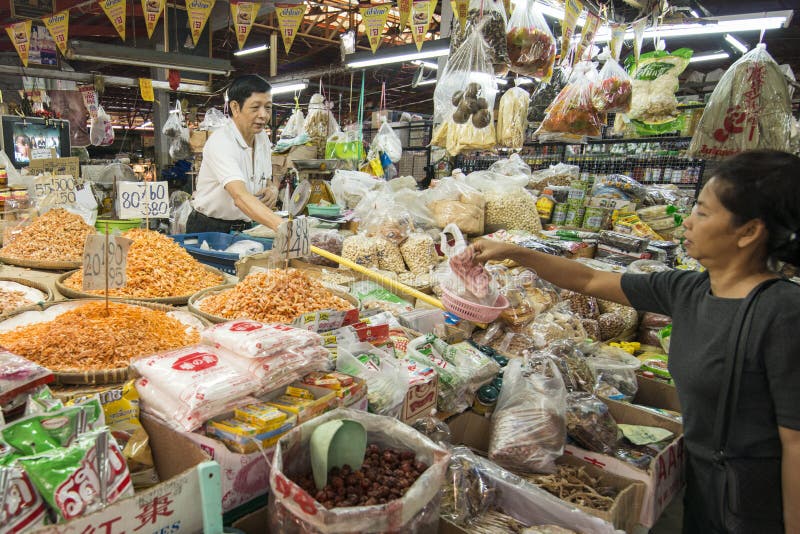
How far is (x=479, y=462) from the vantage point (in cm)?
162

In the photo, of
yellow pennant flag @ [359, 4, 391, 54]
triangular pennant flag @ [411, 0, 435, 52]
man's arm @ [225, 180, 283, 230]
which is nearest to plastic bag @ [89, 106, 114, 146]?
yellow pennant flag @ [359, 4, 391, 54]

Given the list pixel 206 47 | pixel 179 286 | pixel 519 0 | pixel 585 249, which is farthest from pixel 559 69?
pixel 206 47

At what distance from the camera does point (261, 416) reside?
1.00 meters

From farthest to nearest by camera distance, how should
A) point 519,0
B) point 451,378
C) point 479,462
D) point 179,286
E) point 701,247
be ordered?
1. point 519,0
2. point 179,286
3. point 451,378
4. point 479,462
5. point 701,247

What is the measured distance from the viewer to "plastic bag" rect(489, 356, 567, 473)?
5.58 feet

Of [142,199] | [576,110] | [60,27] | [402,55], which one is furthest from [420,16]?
[60,27]

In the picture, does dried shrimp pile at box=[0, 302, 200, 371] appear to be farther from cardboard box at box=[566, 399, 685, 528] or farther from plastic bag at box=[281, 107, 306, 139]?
plastic bag at box=[281, 107, 306, 139]

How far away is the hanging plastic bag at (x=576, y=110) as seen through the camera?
3279 mm

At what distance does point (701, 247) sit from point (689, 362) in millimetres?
317

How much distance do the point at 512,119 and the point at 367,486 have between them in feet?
9.91

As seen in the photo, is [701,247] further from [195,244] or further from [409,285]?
[195,244]

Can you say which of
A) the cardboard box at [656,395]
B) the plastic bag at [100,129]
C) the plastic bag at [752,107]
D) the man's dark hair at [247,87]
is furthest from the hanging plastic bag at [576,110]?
the plastic bag at [100,129]

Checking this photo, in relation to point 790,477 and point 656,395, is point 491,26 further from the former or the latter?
point 790,477

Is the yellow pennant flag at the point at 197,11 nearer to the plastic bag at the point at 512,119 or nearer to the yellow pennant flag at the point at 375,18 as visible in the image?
the yellow pennant flag at the point at 375,18
